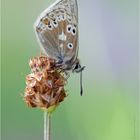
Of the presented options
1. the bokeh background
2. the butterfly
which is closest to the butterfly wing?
the butterfly

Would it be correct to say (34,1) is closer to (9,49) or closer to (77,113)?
(9,49)

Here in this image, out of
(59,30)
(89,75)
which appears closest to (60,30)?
(59,30)

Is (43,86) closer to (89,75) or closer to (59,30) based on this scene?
(59,30)

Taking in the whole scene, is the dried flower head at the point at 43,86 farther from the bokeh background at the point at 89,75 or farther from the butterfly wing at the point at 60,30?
the bokeh background at the point at 89,75

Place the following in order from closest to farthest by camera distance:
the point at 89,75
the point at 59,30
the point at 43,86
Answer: the point at 43,86 < the point at 59,30 < the point at 89,75

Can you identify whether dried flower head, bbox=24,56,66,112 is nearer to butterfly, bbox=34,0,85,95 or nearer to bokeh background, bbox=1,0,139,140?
butterfly, bbox=34,0,85,95

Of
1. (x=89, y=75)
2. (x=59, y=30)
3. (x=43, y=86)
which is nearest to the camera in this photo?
(x=43, y=86)

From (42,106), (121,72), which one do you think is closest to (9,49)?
(121,72)

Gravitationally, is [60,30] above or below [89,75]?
above

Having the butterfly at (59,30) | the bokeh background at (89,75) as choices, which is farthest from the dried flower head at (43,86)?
the bokeh background at (89,75)
